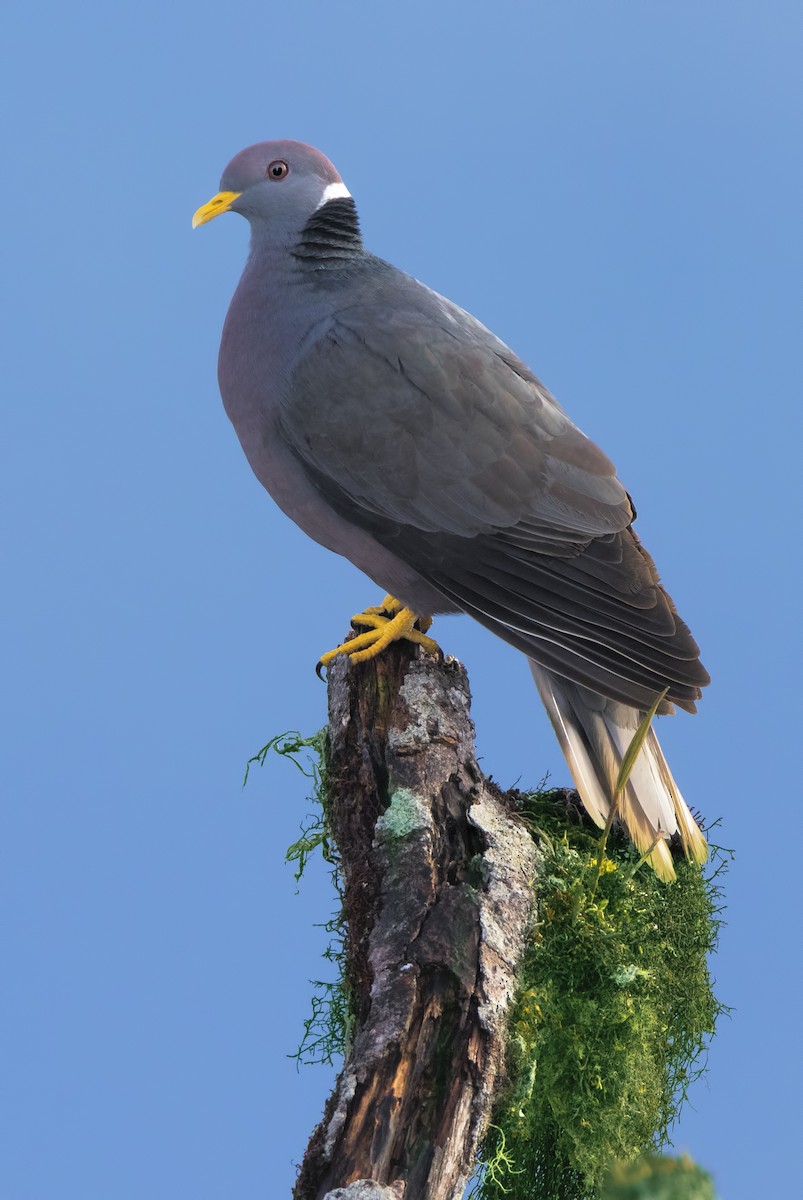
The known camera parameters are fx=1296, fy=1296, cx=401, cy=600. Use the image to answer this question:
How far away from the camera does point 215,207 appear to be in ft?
12.9

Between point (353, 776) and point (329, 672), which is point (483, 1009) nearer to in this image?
point (353, 776)

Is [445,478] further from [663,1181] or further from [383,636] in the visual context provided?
[663,1181]

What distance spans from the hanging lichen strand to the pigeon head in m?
1.94

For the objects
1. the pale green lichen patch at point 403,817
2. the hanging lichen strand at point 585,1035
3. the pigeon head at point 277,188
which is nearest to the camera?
the hanging lichen strand at point 585,1035

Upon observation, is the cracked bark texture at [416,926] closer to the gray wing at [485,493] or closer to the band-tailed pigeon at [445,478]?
the band-tailed pigeon at [445,478]

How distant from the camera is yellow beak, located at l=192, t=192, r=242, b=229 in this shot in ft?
12.8

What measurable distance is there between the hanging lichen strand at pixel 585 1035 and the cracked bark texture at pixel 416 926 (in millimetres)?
95

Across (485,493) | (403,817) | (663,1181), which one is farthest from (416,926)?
(663,1181)

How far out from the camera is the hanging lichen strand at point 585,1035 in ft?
10.9

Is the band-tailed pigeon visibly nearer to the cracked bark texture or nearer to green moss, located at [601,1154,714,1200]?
the cracked bark texture

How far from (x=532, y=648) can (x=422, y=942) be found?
80cm

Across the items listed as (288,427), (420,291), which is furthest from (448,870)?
(420,291)

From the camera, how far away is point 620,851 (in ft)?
12.4

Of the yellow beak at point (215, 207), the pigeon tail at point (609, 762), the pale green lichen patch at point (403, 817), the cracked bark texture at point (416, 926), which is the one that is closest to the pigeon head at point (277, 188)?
the yellow beak at point (215, 207)
